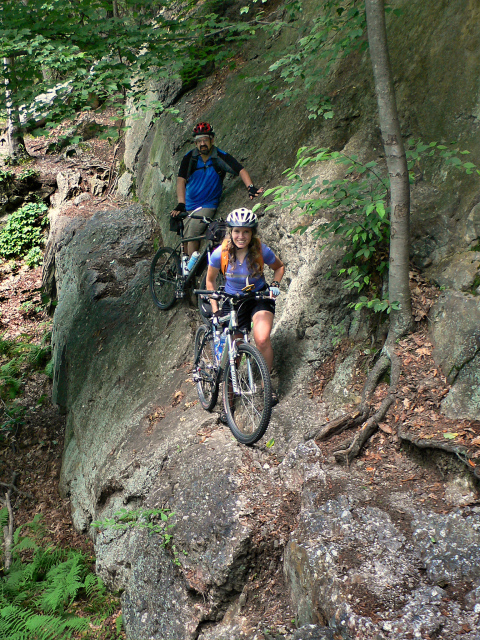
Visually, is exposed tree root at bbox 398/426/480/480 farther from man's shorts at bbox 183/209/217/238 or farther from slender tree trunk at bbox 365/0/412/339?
man's shorts at bbox 183/209/217/238

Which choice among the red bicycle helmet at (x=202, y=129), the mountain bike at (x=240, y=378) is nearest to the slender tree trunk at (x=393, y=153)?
the mountain bike at (x=240, y=378)

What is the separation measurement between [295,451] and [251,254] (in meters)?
2.18

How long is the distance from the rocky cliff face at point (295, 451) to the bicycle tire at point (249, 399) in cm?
26

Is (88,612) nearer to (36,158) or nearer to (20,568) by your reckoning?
(20,568)

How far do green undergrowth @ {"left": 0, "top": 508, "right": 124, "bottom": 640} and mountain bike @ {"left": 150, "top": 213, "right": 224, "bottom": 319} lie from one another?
13.7 feet

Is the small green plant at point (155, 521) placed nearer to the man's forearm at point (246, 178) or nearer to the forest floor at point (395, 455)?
the forest floor at point (395, 455)

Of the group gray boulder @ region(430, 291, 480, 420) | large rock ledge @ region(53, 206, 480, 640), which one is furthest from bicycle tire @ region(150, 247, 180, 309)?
gray boulder @ region(430, 291, 480, 420)

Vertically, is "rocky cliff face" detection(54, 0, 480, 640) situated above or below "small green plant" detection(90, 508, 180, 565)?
above

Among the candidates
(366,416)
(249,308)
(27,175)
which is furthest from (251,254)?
(27,175)

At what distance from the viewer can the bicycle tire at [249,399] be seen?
4715 mm

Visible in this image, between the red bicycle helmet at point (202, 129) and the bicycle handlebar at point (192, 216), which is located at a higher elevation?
the red bicycle helmet at point (202, 129)

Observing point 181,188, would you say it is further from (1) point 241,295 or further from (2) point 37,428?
(2) point 37,428

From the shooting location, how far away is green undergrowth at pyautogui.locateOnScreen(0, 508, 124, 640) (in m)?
5.70

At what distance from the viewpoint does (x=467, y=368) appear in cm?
430
